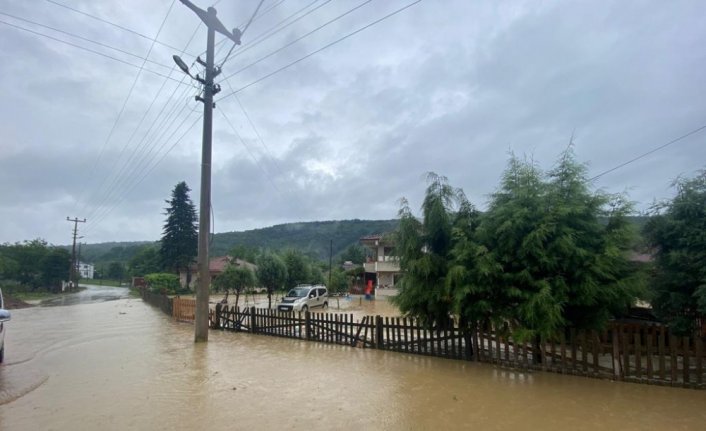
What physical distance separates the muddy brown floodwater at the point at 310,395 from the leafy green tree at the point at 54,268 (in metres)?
51.3

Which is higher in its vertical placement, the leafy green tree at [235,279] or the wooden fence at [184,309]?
the leafy green tree at [235,279]

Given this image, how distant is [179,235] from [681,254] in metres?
51.1

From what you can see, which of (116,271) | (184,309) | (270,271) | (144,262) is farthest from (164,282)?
(116,271)

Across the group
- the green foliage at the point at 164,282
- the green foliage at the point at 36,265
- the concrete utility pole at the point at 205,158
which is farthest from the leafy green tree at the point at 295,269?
the green foliage at the point at 36,265

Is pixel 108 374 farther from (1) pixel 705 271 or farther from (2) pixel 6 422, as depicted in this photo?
(1) pixel 705 271

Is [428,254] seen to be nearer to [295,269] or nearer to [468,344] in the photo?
[468,344]

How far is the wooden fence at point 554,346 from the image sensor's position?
704cm

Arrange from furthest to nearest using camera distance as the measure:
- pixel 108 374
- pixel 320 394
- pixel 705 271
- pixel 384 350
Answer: pixel 384 350 → pixel 108 374 → pixel 705 271 → pixel 320 394

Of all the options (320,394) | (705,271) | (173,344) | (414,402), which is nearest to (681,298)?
(705,271)

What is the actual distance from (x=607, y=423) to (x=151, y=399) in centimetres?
693

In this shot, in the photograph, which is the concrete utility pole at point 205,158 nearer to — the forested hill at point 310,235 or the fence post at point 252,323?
the fence post at point 252,323

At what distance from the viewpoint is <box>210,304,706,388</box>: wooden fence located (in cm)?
704

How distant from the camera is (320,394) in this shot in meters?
6.64

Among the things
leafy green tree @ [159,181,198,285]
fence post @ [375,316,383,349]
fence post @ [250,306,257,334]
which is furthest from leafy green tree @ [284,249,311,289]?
leafy green tree @ [159,181,198,285]
